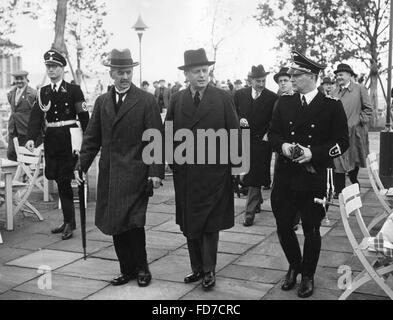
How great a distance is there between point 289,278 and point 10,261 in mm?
2619

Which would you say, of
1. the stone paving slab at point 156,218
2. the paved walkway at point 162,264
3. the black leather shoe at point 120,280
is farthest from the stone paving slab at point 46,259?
the stone paving slab at point 156,218

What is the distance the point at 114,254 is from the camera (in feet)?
20.4

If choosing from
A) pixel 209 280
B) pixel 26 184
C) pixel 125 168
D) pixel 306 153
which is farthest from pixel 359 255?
pixel 26 184

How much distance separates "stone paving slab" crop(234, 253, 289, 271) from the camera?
19.0 feet

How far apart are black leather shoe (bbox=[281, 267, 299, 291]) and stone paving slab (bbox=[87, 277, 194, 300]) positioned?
736 millimetres

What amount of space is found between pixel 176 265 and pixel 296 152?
170 centimetres

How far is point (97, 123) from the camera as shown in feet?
17.5

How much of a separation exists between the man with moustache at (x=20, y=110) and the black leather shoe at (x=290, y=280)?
6.05 metres

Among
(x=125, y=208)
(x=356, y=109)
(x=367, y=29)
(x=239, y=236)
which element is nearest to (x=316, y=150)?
(x=125, y=208)

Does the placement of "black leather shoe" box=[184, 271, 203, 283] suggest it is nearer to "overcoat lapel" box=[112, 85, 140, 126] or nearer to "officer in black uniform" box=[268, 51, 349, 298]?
"officer in black uniform" box=[268, 51, 349, 298]

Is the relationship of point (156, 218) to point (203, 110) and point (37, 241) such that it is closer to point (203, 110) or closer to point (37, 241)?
point (37, 241)

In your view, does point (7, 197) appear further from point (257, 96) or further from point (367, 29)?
point (367, 29)

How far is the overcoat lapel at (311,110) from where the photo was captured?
489 cm


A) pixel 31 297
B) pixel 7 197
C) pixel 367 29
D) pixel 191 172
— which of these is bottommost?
pixel 31 297
